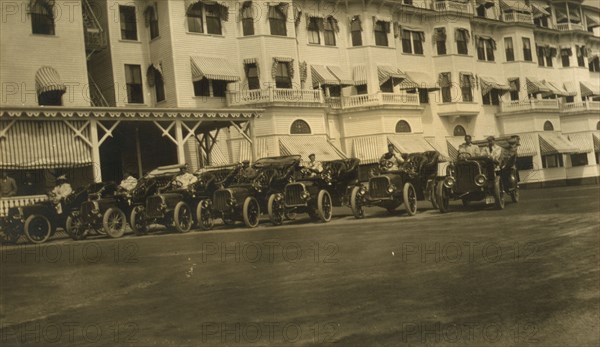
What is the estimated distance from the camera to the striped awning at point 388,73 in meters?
35.6

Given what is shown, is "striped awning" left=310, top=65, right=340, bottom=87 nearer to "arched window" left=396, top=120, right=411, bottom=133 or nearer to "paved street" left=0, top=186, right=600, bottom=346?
"arched window" left=396, top=120, right=411, bottom=133

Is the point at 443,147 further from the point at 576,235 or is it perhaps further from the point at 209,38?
the point at 576,235

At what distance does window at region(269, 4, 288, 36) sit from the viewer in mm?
31547

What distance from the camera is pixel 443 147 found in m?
39.2

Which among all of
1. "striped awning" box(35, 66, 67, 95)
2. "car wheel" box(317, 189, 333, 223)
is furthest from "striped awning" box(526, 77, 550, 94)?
"striped awning" box(35, 66, 67, 95)

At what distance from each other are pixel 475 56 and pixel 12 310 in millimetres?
40026

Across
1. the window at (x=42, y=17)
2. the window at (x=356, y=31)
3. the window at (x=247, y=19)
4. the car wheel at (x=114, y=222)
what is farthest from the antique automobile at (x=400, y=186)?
the window at (x=356, y=31)

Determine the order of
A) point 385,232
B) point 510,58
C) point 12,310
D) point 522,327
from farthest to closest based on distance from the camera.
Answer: point 510,58 < point 385,232 < point 12,310 < point 522,327

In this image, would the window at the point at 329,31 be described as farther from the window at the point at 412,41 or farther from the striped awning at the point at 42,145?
the striped awning at the point at 42,145

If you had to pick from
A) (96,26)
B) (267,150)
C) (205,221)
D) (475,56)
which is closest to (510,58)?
(475,56)

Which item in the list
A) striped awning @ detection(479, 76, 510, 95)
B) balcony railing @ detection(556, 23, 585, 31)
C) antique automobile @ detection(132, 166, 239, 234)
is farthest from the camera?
balcony railing @ detection(556, 23, 585, 31)

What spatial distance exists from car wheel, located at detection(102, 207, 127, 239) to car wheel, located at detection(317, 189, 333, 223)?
5138 mm

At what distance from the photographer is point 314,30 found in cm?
3488

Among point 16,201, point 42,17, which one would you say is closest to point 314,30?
point 42,17
